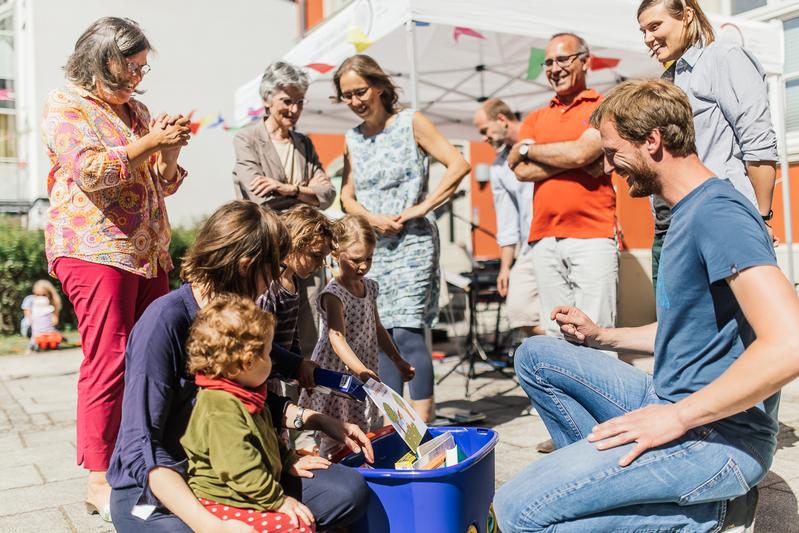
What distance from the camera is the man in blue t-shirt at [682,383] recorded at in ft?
5.37

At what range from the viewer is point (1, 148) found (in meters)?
13.5

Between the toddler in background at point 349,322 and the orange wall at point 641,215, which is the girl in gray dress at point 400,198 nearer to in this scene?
the toddler in background at point 349,322

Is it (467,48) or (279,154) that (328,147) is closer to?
(467,48)

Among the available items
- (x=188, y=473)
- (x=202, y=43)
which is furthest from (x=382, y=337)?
(x=202, y=43)

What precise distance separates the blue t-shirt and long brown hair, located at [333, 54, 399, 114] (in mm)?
1966

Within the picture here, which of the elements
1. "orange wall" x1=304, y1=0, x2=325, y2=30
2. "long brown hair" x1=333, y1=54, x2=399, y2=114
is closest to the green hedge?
"long brown hair" x1=333, y1=54, x2=399, y2=114

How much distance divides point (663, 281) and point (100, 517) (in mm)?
2183

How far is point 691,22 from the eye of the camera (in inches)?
114

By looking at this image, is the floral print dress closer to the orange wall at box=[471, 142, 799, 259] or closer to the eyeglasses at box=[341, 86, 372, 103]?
the eyeglasses at box=[341, 86, 372, 103]

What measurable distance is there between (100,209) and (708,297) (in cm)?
206

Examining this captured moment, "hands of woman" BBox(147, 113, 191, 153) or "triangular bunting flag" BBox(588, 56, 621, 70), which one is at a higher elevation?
"hands of woman" BBox(147, 113, 191, 153)

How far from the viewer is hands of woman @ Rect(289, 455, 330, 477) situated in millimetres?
2035

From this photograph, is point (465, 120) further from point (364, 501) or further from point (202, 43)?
point (202, 43)

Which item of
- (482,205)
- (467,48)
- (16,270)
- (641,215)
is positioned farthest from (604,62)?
(482,205)
